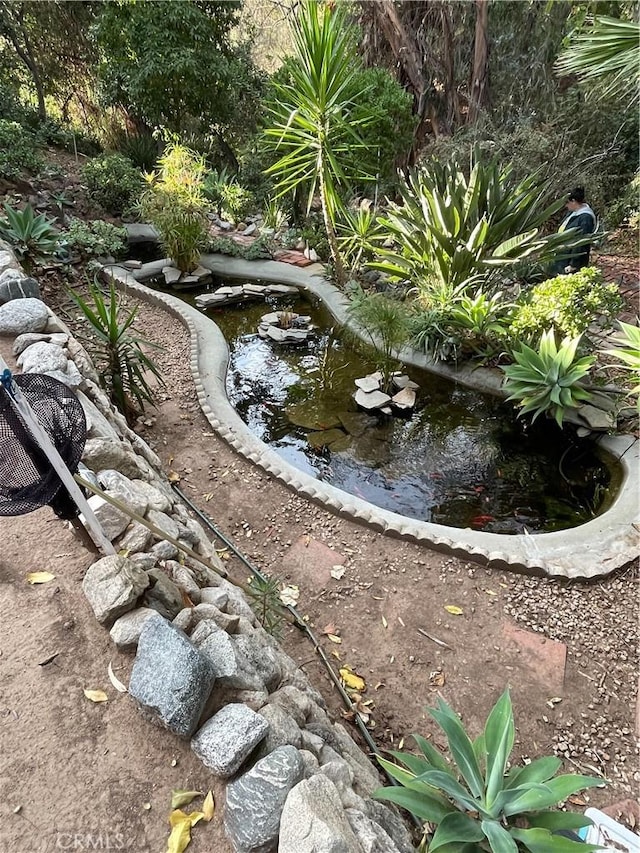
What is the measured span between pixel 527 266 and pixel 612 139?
325 cm

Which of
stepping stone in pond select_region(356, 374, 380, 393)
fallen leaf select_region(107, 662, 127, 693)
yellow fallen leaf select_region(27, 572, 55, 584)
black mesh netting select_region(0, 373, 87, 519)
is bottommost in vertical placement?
stepping stone in pond select_region(356, 374, 380, 393)

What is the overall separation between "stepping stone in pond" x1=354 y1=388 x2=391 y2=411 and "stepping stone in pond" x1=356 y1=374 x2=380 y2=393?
1.6 inches

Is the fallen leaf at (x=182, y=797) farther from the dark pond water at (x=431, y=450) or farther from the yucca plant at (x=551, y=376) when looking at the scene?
the yucca plant at (x=551, y=376)

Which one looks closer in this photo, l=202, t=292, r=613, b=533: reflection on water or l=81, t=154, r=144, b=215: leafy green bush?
l=202, t=292, r=613, b=533: reflection on water

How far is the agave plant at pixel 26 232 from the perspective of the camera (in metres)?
4.46

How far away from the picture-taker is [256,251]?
5.98m

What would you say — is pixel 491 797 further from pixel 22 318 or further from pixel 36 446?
pixel 22 318

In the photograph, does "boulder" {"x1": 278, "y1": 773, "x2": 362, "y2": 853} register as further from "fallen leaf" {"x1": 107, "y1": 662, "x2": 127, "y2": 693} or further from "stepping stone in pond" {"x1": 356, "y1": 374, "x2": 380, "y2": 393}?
"stepping stone in pond" {"x1": 356, "y1": 374, "x2": 380, "y2": 393}

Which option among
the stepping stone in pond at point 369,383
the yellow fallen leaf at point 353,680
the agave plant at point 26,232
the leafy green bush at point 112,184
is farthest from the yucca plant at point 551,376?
the leafy green bush at point 112,184

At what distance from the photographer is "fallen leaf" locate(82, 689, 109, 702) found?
1.22 m

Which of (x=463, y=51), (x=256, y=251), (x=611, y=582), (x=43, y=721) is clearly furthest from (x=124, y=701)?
(x=463, y=51)

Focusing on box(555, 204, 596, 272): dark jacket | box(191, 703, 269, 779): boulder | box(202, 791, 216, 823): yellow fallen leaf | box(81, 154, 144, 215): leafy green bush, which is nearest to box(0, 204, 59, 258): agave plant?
box(81, 154, 144, 215): leafy green bush

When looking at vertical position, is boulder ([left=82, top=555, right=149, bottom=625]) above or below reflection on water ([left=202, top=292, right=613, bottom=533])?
above

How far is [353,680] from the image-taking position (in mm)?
1954
